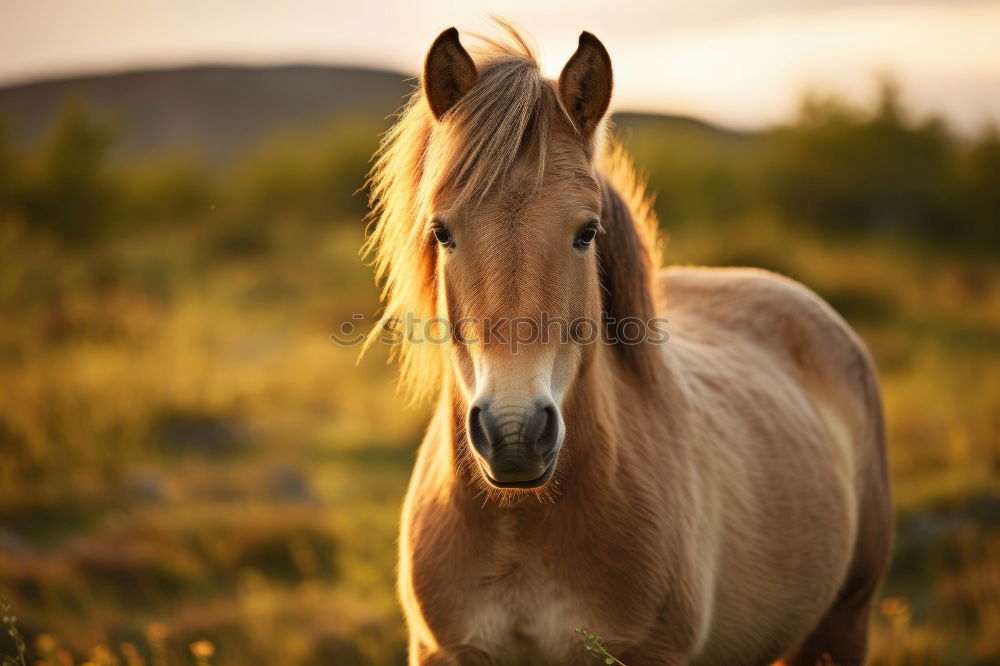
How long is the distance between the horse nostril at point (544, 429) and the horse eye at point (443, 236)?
0.57 metres

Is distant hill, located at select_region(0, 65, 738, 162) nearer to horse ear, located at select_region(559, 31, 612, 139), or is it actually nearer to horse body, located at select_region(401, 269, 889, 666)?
horse body, located at select_region(401, 269, 889, 666)

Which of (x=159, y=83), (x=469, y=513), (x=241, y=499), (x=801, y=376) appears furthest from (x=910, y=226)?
(x=159, y=83)

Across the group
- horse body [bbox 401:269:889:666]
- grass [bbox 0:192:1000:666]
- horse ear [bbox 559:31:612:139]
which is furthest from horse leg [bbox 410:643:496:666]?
horse ear [bbox 559:31:612:139]

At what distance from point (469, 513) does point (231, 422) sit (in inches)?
377

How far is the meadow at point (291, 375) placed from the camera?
6.76 metres

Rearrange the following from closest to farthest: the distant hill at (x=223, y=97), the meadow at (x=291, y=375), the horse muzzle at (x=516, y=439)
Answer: the horse muzzle at (x=516, y=439)
the meadow at (x=291, y=375)
the distant hill at (x=223, y=97)

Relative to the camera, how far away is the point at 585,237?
236 cm

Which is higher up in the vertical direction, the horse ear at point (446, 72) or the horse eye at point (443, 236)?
the horse ear at point (446, 72)

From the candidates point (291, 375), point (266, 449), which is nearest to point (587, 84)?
point (266, 449)

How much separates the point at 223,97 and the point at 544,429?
52313 millimetres

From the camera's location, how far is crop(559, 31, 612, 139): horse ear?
2418mm

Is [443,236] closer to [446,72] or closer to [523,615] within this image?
[446,72]

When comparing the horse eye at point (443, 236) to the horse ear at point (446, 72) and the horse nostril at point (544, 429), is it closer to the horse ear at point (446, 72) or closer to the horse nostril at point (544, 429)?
the horse ear at point (446, 72)

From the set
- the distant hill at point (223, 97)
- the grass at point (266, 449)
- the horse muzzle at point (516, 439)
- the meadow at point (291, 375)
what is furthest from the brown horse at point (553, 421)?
the distant hill at point (223, 97)
